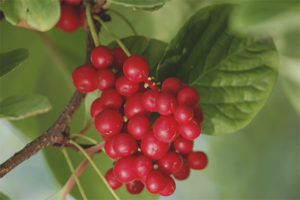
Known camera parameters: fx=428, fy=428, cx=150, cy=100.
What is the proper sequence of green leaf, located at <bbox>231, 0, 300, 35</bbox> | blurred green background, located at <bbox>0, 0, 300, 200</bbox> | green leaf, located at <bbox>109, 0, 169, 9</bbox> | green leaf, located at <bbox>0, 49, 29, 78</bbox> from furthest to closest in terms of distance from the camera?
blurred green background, located at <bbox>0, 0, 300, 200</bbox>
green leaf, located at <bbox>0, 49, 29, 78</bbox>
green leaf, located at <bbox>109, 0, 169, 9</bbox>
green leaf, located at <bbox>231, 0, 300, 35</bbox>

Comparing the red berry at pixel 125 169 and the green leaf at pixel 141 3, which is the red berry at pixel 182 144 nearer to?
the red berry at pixel 125 169

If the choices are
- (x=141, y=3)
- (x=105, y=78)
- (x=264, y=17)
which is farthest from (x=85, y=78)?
(x=264, y=17)

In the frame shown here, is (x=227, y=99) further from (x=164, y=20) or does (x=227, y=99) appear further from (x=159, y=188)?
(x=164, y=20)

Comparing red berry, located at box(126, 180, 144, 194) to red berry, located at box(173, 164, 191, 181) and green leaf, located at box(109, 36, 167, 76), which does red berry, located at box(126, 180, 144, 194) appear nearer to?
red berry, located at box(173, 164, 191, 181)

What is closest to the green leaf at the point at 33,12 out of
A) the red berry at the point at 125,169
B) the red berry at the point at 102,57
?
the red berry at the point at 102,57

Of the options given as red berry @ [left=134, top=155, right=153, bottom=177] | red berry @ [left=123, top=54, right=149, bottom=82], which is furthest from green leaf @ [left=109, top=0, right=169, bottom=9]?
red berry @ [left=134, top=155, right=153, bottom=177]

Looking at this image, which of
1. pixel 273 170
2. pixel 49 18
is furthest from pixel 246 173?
pixel 49 18

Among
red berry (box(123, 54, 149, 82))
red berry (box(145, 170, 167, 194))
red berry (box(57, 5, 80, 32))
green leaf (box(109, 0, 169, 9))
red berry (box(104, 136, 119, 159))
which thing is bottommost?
red berry (box(145, 170, 167, 194))
